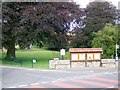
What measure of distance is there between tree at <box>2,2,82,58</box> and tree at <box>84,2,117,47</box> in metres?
14.6

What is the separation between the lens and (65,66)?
1110 inches

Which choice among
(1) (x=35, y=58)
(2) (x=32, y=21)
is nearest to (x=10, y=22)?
(2) (x=32, y=21)

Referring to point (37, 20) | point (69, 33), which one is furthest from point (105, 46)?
point (37, 20)

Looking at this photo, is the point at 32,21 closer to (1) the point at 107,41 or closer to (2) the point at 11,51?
(2) the point at 11,51

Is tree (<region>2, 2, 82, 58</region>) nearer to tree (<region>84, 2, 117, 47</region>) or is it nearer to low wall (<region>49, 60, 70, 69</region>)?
Result: low wall (<region>49, 60, 70, 69</region>)

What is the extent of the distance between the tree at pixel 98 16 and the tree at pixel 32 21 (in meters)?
14.6

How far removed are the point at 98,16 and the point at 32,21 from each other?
2122cm

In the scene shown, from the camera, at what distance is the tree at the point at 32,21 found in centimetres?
3234

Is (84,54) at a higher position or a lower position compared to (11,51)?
lower

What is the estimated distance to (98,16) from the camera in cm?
5112

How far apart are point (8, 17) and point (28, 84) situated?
15.4 meters

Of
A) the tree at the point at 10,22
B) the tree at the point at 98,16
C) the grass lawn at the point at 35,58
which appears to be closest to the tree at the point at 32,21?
the tree at the point at 10,22

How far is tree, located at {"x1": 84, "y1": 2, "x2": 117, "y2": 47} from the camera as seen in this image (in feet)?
163

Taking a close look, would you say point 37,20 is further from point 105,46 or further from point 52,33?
point 105,46
